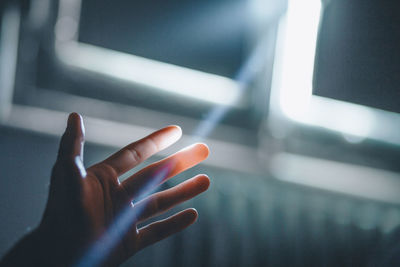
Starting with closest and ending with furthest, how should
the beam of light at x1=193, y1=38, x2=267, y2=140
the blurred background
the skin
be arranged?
the skin, the blurred background, the beam of light at x1=193, y1=38, x2=267, y2=140

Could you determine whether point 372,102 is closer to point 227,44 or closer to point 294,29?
point 294,29

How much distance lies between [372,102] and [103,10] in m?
0.73

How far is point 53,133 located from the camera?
2.83 ft

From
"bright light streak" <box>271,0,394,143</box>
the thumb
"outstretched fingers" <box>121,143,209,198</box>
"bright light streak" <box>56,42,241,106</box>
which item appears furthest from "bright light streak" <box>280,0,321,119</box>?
the thumb

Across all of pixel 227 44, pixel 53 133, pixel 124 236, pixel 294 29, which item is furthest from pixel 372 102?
pixel 53 133

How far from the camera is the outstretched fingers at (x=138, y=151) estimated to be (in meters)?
0.52

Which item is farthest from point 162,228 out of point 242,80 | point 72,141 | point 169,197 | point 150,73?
point 242,80

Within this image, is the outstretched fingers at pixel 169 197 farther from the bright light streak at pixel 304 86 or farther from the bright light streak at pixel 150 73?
the bright light streak at pixel 304 86

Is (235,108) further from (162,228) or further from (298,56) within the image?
(162,228)

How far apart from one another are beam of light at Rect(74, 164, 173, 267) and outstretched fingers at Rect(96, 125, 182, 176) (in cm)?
3

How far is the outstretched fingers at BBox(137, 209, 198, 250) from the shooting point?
533 mm

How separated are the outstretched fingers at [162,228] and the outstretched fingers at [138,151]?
96mm

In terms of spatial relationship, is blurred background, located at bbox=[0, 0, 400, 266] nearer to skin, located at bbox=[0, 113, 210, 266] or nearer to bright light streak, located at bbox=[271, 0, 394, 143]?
bright light streak, located at bbox=[271, 0, 394, 143]

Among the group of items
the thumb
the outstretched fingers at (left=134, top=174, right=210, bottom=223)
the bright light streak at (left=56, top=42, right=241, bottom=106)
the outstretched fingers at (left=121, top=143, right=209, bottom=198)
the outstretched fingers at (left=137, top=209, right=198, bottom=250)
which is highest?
the bright light streak at (left=56, top=42, right=241, bottom=106)
